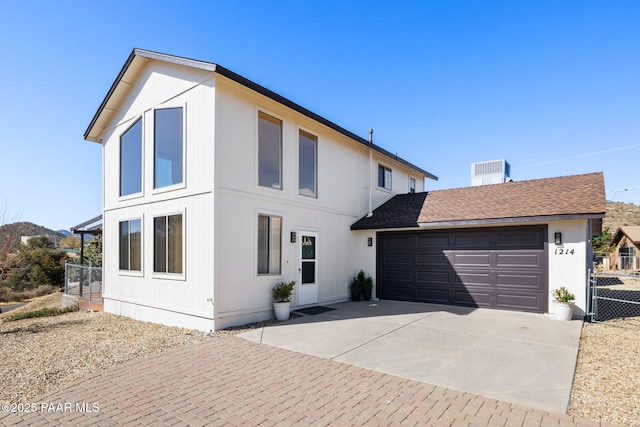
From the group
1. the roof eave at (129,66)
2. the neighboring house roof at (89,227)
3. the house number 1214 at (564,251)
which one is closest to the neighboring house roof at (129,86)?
the roof eave at (129,66)

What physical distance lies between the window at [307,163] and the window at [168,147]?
10.5 feet

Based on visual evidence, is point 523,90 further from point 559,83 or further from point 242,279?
point 242,279

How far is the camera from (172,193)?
26.1 feet

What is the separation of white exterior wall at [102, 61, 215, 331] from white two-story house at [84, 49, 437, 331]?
0.13 ft

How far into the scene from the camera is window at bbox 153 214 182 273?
25.5ft

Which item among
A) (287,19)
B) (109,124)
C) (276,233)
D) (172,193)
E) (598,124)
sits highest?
(287,19)

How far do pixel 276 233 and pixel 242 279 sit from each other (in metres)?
1.58

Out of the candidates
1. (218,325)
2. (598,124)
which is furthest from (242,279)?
(598,124)

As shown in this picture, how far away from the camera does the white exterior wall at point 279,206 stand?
707cm

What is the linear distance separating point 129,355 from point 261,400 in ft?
9.96

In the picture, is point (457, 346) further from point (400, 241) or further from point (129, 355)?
point (129, 355)

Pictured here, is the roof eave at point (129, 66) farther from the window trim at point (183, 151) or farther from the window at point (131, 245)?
the window at point (131, 245)

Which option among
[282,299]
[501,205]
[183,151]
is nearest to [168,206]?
[183,151]

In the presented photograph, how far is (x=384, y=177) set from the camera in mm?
13578
